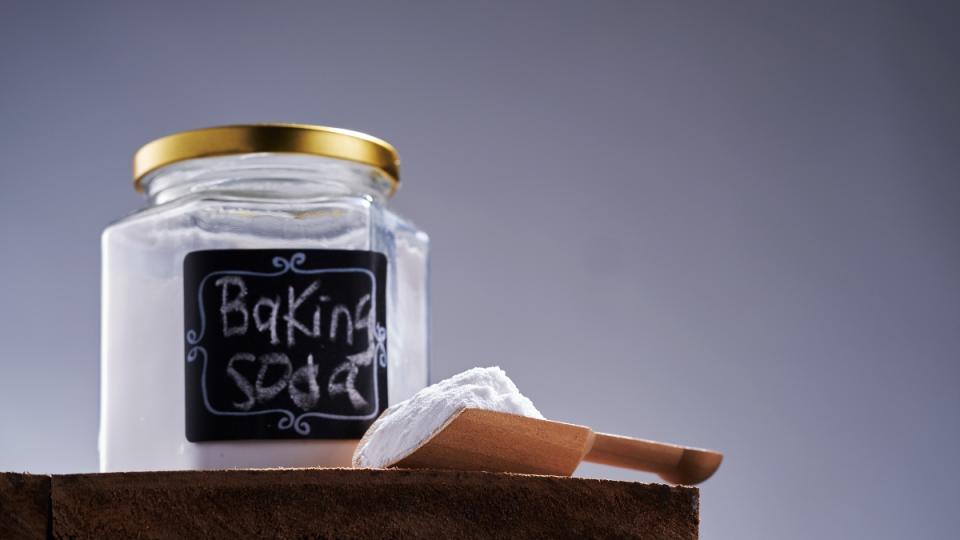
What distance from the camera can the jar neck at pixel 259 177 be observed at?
0.55 m

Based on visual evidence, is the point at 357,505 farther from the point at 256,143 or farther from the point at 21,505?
the point at 256,143

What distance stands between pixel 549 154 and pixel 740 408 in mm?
319

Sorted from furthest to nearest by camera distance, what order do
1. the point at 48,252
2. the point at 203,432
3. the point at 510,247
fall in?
1. the point at 510,247
2. the point at 48,252
3. the point at 203,432

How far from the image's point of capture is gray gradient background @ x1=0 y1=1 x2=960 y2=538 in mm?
1061

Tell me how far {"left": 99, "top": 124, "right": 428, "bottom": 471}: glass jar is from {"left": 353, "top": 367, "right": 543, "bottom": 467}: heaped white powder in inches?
2.7

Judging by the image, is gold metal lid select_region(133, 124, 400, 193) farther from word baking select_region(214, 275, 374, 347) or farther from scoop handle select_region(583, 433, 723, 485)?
scoop handle select_region(583, 433, 723, 485)

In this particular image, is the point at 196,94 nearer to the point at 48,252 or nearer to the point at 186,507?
the point at 48,252

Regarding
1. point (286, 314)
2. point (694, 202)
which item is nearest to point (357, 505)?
point (286, 314)

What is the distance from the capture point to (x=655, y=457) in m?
0.53

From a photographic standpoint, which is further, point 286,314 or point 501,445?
point 286,314

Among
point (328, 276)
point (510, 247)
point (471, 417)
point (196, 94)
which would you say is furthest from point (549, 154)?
point (471, 417)

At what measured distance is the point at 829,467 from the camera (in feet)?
3.64

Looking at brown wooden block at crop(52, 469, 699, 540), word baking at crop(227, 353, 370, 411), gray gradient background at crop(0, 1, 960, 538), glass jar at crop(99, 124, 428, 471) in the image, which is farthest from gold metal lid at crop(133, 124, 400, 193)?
gray gradient background at crop(0, 1, 960, 538)

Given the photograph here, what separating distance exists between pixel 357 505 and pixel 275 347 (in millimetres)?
143
